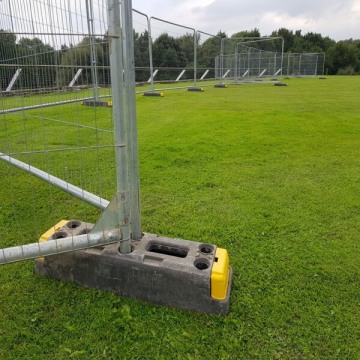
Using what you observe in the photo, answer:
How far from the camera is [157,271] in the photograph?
160 centimetres

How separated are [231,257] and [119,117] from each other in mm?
1098

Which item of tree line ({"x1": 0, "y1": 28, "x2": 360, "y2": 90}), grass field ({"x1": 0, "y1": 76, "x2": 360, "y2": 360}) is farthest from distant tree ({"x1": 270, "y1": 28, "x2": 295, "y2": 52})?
grass field ({"x1": 0, "y1": 76, "x2": 360, "y2": 360})

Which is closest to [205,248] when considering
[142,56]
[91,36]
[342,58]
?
[91,36]

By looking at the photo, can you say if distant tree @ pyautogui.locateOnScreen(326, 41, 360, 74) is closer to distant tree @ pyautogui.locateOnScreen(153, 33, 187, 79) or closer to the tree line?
the tree line

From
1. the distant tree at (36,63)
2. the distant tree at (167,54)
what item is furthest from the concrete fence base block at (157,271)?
the distant tree at (167,54)

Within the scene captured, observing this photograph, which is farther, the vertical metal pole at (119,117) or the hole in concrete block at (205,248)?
the hole in concrete block at (205,248)

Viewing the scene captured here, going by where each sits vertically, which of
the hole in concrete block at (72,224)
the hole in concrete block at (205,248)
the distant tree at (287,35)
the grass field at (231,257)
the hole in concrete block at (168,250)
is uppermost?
the distant tree at (287,35)

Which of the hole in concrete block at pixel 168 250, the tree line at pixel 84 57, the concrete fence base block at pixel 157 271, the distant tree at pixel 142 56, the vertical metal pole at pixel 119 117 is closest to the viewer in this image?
the vertical metal pole at pixel 119 117

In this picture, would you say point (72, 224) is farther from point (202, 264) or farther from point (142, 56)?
point (142, 56)

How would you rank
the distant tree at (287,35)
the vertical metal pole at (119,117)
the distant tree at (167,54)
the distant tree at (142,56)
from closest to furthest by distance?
the vertical metal pole at (119,117) → the distant tree at (142,56) → the distant tree at (167,54) → the distant tree at (287,35)

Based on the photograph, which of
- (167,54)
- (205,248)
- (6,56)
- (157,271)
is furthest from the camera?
(167,54)

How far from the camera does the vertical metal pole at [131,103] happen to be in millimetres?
1435

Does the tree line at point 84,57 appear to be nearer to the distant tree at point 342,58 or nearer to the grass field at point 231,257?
the grass field at point 231,257

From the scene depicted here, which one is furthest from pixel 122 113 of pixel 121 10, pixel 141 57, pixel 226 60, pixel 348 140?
pixel 226 60
